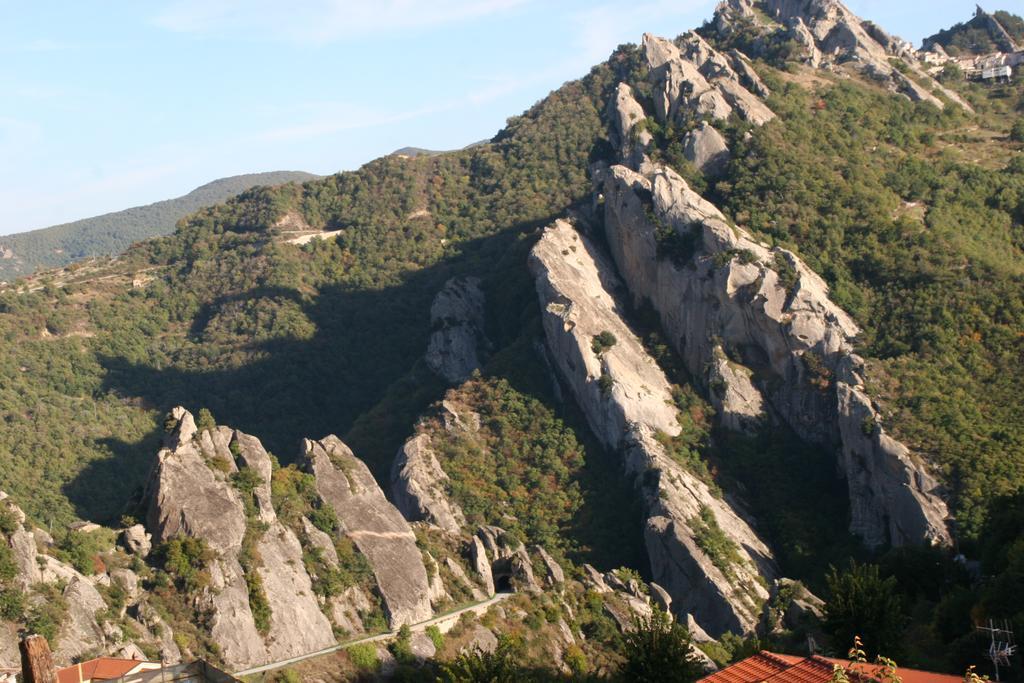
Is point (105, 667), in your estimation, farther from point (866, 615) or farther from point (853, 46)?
point (853, 46)

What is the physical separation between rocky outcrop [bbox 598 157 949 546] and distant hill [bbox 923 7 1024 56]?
69.5m

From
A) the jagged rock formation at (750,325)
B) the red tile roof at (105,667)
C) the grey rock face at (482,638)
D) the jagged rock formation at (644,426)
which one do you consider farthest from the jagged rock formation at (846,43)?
the red tile roof at (105,667)

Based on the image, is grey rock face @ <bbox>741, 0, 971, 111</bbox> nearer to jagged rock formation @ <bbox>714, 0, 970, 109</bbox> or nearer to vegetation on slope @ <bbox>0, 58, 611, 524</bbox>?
jagged rock formation @ <bbox>714, 0, 970, 109</bbox>

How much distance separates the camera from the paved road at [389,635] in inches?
2263

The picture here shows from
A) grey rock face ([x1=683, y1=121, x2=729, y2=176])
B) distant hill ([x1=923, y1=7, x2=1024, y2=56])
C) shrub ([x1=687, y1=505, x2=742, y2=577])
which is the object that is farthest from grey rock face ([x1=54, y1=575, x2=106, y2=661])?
distant hill ([x1=923, y1=7, x2=1024, y2=56])

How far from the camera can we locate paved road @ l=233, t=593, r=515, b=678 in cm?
5747

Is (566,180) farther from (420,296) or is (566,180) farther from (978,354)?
(978,354)

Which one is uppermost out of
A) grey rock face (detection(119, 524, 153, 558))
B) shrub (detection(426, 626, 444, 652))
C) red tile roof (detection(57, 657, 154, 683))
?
grey rock face (detection(119, 524, 153, 558))

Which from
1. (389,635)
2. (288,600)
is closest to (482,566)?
(389,635)

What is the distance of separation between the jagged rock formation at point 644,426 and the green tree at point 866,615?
828 inches

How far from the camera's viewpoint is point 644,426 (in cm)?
8838

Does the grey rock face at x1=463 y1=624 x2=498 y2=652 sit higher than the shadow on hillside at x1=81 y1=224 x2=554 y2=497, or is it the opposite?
the shadow on hillside at x1=81 y1=224 x2=554 y2=497

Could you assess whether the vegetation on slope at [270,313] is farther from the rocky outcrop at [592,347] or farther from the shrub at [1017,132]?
the shrub at [1017,132]

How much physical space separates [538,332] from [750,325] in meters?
14.9
